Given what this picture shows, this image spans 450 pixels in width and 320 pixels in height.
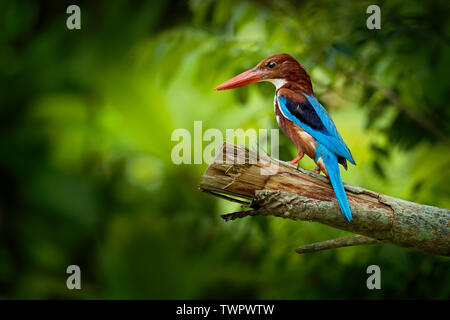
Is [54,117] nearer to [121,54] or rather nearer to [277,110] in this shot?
[121,54]

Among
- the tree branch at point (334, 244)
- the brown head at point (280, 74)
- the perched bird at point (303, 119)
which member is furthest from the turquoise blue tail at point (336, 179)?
the brown head at point (280, 74)

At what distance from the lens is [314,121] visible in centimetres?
159

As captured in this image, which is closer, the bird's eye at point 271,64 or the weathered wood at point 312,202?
the weathered wood at point 312,202

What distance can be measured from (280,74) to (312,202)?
456 millimetres

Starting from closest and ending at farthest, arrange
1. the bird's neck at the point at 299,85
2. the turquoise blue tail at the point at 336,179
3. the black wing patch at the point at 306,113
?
the turquoise blue tail at the point at 336,179, the black wing patch at the point at 306,113, the bird's neck at the point at 299,85

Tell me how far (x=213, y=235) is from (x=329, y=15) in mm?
1361

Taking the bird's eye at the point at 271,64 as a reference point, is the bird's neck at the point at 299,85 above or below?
below

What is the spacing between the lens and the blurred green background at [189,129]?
2354 millimetres

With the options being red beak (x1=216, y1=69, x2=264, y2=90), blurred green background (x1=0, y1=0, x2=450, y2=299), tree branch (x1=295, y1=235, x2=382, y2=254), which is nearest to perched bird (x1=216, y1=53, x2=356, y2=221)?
red beak (x1=216, y1=69, x2=264, y2=90)

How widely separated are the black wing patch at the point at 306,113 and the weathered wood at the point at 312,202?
5.7 inches

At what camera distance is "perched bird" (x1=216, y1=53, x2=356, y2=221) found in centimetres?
154

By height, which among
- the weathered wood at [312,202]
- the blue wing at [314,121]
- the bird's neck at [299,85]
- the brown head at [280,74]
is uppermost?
the brown head at [280,74]

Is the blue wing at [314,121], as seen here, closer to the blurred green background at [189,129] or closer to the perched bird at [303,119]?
the perched bird at [303,119]

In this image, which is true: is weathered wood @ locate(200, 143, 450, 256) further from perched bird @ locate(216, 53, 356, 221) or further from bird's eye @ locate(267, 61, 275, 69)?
bird's eye @ locate(267, 61, 275, 69)
